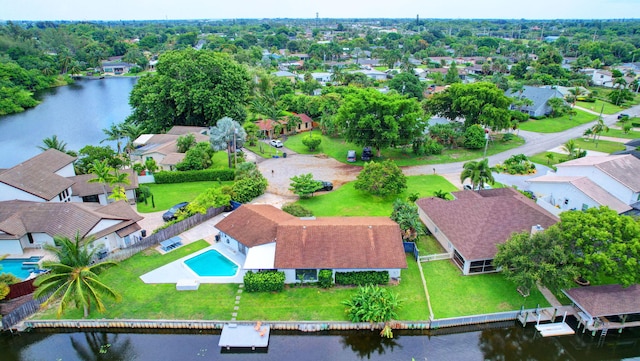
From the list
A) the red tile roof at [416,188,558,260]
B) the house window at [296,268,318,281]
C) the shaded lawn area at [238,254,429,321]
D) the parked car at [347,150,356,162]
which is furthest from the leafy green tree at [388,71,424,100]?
the house window at [296,268,318,281]

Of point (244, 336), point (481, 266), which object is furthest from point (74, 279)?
point (481, 266)

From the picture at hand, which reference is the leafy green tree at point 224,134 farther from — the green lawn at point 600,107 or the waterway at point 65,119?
the green lawn at point 600,107

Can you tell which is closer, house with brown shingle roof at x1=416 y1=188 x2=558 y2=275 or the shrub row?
the shrub row

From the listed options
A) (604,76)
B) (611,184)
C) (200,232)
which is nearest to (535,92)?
(604,76)

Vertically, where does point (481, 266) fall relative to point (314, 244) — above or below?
below

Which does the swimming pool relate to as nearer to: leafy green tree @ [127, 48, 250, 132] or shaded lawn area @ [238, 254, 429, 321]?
shaded lawn area @ [238, 254, 429, 321]

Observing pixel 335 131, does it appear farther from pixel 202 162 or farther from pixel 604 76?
pixel 604 76

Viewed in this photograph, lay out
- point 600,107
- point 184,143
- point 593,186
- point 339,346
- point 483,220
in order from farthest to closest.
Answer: point 600,107, point 184,143, point 593,186, point 483,220, point 339,346

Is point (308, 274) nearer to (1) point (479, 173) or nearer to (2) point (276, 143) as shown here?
(1) point (479, 173)

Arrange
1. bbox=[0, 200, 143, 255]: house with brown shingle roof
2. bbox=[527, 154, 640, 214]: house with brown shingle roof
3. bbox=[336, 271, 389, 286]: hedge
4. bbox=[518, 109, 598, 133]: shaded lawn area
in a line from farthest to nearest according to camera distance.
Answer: bbox=[518, 109, 598, 133]: shaded lawn area < bbox=[527, 154, 640, 214]: house with brown shingle roof < bbox=[0, 200, 143, 255]: house with brown shingle roof < bbox=[336, 271, 389, 286]: hedge
